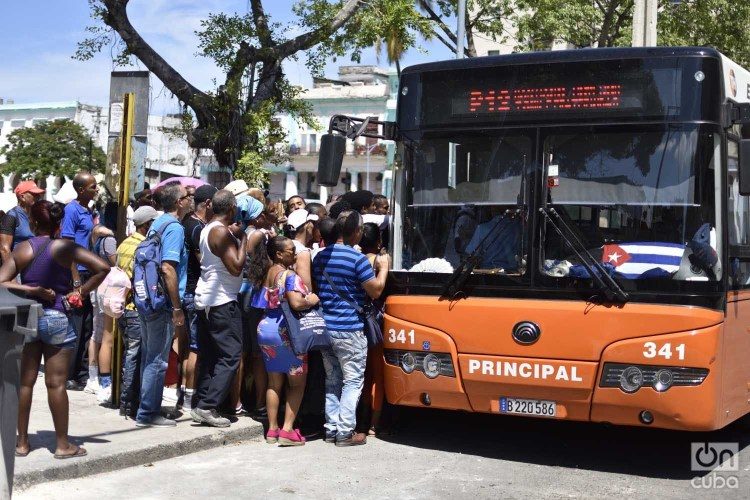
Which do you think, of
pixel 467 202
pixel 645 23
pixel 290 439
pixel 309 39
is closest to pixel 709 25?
pixel 645 23

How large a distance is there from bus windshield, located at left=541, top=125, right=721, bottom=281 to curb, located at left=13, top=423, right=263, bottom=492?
117 inches

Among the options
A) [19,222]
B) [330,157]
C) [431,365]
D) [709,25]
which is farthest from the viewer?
[709,25]

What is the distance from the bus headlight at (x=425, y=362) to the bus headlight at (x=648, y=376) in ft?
3.91

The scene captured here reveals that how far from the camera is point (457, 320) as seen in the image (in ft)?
26.9

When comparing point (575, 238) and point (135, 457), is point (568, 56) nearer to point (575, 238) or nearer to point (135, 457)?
point (575, 238)

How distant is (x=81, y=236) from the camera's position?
10430mm

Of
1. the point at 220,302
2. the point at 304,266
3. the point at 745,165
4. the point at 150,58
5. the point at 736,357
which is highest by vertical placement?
the point at 150,58

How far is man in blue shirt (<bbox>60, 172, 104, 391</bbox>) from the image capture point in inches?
387

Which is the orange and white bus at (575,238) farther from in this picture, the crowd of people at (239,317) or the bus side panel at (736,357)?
the crowd of people at (239,317)

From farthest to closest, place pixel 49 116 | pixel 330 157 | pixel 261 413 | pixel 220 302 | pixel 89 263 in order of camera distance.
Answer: pixel 49 116 < pixel 261 413 < pixel 220 302 < pixel 330 157 < pixel 89 263

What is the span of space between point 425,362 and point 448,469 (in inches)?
33.0

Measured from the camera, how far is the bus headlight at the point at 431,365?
8297mm

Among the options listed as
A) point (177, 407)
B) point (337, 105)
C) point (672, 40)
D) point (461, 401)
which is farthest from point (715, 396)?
point (337, 105)


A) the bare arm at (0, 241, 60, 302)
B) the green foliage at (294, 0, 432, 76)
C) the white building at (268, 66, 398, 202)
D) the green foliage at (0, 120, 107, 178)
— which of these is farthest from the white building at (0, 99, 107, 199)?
the bare arm at (0, 241, 60, 302)
